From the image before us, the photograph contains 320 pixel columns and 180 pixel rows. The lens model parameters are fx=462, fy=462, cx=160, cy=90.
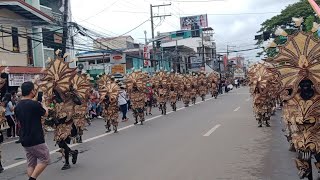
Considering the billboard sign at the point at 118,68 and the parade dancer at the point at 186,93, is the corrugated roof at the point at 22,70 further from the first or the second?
the billboard sign at the point at 118,68

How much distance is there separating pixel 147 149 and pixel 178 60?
5682 cm

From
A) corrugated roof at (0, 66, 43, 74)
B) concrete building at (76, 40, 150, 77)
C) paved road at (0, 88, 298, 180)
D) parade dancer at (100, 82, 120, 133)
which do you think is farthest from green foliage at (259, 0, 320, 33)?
parade dancer at (100, 82, 120, 133)

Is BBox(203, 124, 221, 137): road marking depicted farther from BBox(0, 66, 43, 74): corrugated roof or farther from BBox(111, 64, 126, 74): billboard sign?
BBox(111, 64, 126, 74): billboard sign

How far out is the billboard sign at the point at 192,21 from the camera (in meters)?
82.9

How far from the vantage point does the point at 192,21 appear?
83.2 m

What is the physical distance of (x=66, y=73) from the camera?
32.8 feet

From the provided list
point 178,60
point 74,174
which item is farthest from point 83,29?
point 178,60

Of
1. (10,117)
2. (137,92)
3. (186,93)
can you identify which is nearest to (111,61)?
(186,93)

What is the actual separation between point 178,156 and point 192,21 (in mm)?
74225

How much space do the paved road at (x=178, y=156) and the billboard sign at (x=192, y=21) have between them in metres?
67.7

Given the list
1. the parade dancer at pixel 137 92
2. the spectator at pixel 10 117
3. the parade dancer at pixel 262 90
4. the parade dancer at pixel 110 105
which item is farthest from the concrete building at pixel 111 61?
the parade dancer at pixel 262 90

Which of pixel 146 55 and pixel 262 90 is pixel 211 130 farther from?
pixel 146 55

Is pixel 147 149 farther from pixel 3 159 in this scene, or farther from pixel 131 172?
pixel 3 159

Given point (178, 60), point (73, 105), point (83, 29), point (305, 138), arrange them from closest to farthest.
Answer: point (305, 138)
point (73, 105)
point (83, 29)
point (178, 60)
